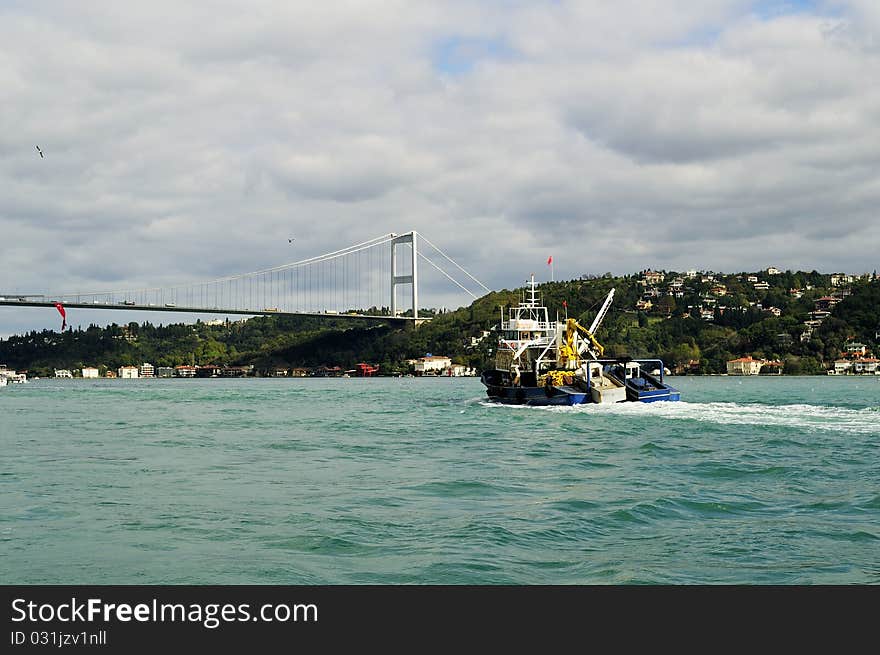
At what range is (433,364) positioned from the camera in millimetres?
107312

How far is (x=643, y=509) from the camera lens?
36.3 ft

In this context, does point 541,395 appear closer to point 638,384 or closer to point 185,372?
point 638,384

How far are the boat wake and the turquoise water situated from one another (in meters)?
1.48

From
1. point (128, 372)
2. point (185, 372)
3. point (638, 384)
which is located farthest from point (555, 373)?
point (128, 372)

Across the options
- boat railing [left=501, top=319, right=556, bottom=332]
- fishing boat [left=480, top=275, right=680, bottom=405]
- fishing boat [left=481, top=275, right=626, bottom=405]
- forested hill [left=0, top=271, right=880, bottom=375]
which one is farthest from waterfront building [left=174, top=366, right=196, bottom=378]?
boat railing [left=501, top=319, right=556, bottom=332]

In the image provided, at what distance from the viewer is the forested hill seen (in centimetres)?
10850

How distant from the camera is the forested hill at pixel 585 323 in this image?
356 ft

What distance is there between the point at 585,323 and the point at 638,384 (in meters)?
66.8

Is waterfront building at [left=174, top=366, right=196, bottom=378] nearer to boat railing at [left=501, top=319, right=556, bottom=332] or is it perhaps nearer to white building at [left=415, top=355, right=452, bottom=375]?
white building at [left=415, top=355, right=452, bottom=375]

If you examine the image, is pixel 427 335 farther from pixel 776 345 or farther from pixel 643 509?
pixel 643 509

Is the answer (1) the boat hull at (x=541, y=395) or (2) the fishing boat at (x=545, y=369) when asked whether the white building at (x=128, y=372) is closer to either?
(2) the fishing boat at (x=545, y=369)

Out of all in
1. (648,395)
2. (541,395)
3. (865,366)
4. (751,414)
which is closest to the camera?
(751,414)

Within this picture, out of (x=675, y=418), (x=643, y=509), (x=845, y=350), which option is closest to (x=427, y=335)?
(x=845, y=350)

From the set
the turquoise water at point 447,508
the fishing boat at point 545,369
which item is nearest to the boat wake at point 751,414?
the fishing boat at point 545,369
